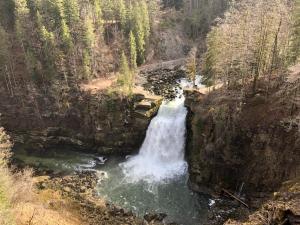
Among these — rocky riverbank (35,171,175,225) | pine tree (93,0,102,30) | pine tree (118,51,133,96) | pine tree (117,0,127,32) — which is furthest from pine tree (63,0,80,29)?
rocky riverbank (35,171,175,225)

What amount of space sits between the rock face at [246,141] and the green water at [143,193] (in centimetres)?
257

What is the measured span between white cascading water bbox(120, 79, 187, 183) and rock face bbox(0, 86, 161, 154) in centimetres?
177

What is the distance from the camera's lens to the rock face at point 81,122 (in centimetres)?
5828

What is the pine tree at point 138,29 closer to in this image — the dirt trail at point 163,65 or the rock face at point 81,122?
the dirt trail at point 163,65

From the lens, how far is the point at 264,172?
137 feet

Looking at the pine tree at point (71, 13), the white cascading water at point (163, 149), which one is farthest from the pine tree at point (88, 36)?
the white cascading water at point (163, 149)

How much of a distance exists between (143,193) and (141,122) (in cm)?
1393

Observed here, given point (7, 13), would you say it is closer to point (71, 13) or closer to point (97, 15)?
point (71, 13)

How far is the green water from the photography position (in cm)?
4353

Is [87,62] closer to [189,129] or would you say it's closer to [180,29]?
[189,129]

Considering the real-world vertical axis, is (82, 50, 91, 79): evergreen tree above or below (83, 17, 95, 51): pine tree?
below

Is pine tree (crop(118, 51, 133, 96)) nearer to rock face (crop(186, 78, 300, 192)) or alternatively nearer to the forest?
the forest

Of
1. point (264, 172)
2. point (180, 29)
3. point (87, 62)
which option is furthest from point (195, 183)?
point (180, 29)

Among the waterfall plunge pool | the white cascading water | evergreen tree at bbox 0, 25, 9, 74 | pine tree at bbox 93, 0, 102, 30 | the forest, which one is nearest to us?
the forest
